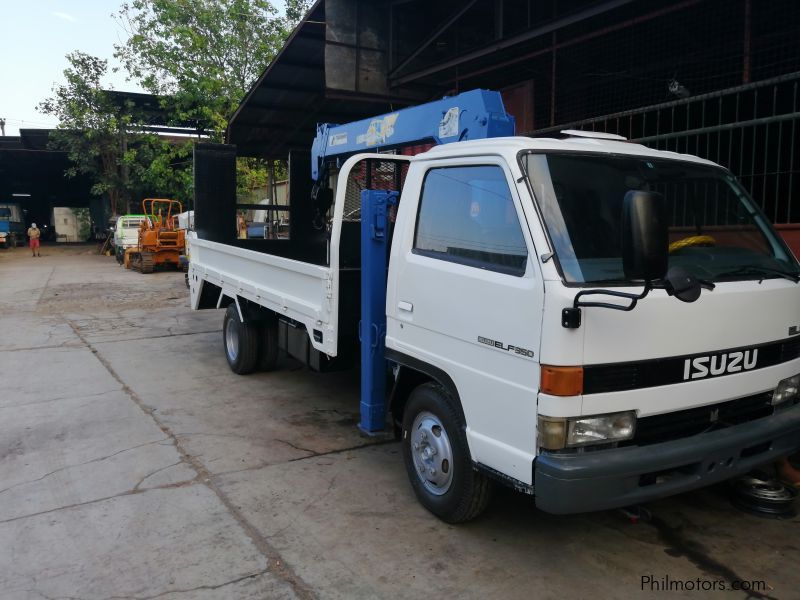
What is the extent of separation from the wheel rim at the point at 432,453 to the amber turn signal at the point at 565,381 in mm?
943

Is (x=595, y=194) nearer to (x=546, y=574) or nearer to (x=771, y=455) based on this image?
(x=771, y=455)

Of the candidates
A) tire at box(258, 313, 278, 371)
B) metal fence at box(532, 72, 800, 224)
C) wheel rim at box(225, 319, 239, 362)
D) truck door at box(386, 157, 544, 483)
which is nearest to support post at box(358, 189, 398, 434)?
truck door at box(386, 157, 544, 483)

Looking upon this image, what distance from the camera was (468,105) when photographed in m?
4.55

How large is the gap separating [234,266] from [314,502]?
3.54 m

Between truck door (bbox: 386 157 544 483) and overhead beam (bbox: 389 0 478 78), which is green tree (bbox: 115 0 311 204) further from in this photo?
truck door (bbox: 386 157 544 483)

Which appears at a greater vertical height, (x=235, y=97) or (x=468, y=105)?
(x=235, y=97)

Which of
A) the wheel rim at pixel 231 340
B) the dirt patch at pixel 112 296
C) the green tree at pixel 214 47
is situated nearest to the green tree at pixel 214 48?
the green tree at pixel 214 47

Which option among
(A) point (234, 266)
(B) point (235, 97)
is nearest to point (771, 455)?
(A) point (234, 266)

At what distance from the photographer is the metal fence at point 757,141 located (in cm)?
605

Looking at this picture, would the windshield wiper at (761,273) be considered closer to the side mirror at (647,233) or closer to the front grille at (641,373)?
the front grille at (641,373)

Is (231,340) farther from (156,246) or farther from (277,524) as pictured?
(156,246)

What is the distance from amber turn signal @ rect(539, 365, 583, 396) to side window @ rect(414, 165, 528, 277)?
53 cm

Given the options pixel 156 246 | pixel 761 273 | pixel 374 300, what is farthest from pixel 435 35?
pixel 156 246

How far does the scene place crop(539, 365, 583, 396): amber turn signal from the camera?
2803 millimetres
